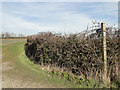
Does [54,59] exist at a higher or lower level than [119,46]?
lower

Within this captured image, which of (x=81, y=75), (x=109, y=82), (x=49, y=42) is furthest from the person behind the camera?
(x=49, y=42)

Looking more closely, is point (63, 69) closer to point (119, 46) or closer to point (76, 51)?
point (76, 51)

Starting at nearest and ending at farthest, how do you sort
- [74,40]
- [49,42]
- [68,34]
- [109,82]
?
[109,82]
[74,40]
[68,34]
[49,42]

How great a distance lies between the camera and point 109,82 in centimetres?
314

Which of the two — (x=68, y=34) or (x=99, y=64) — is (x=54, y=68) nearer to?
(x=68, y=34)

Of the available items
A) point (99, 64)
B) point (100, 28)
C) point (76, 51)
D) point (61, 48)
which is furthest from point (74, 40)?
point (99, 64)

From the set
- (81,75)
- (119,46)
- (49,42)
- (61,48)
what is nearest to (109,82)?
(81,75)

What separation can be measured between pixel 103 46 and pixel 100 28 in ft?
2.54

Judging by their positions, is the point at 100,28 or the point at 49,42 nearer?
the point at 100,28

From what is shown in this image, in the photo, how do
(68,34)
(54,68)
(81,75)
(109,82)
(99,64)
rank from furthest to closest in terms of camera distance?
(54,68) → (68,34) → (81,75) → (99,64) → (109,82)

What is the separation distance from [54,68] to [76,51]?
1587 millimetres

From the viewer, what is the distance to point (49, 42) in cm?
524

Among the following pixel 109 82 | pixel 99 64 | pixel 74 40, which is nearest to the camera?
pixel 109 82

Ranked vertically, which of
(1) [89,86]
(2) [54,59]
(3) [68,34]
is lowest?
(1) [89,86]
